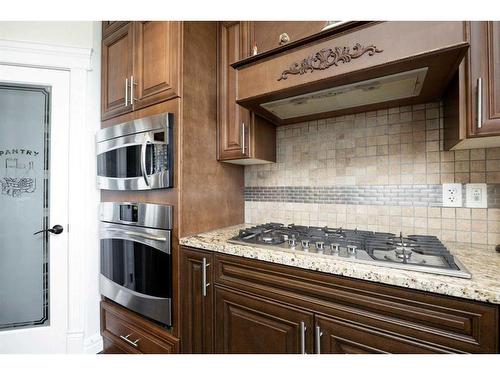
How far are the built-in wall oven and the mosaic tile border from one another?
2.35ft

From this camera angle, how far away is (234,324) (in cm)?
108

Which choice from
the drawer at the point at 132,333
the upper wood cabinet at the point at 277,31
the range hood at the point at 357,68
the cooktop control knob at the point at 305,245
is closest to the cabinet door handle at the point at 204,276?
the drawer at the point at 132,333

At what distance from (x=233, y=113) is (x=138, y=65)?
0.64 meters

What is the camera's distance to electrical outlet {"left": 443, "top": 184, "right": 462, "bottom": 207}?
1.16m

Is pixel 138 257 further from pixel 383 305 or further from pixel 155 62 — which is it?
pixel 383 305

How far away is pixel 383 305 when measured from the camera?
2.51 ft

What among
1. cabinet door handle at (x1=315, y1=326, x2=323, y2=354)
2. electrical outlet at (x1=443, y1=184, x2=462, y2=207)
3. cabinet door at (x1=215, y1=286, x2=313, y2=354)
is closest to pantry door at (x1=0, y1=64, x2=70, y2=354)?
cabinet door at (x1=215, y1=286, x2=313, y2=354)

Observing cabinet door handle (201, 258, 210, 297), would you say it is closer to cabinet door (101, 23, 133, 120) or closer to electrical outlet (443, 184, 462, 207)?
cabinet door (101, 23, 133, 120)

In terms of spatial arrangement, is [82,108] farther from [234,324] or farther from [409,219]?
[409,219]

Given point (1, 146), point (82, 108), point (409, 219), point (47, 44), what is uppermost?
point (47, 44)

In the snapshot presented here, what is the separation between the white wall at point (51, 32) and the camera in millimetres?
1485
